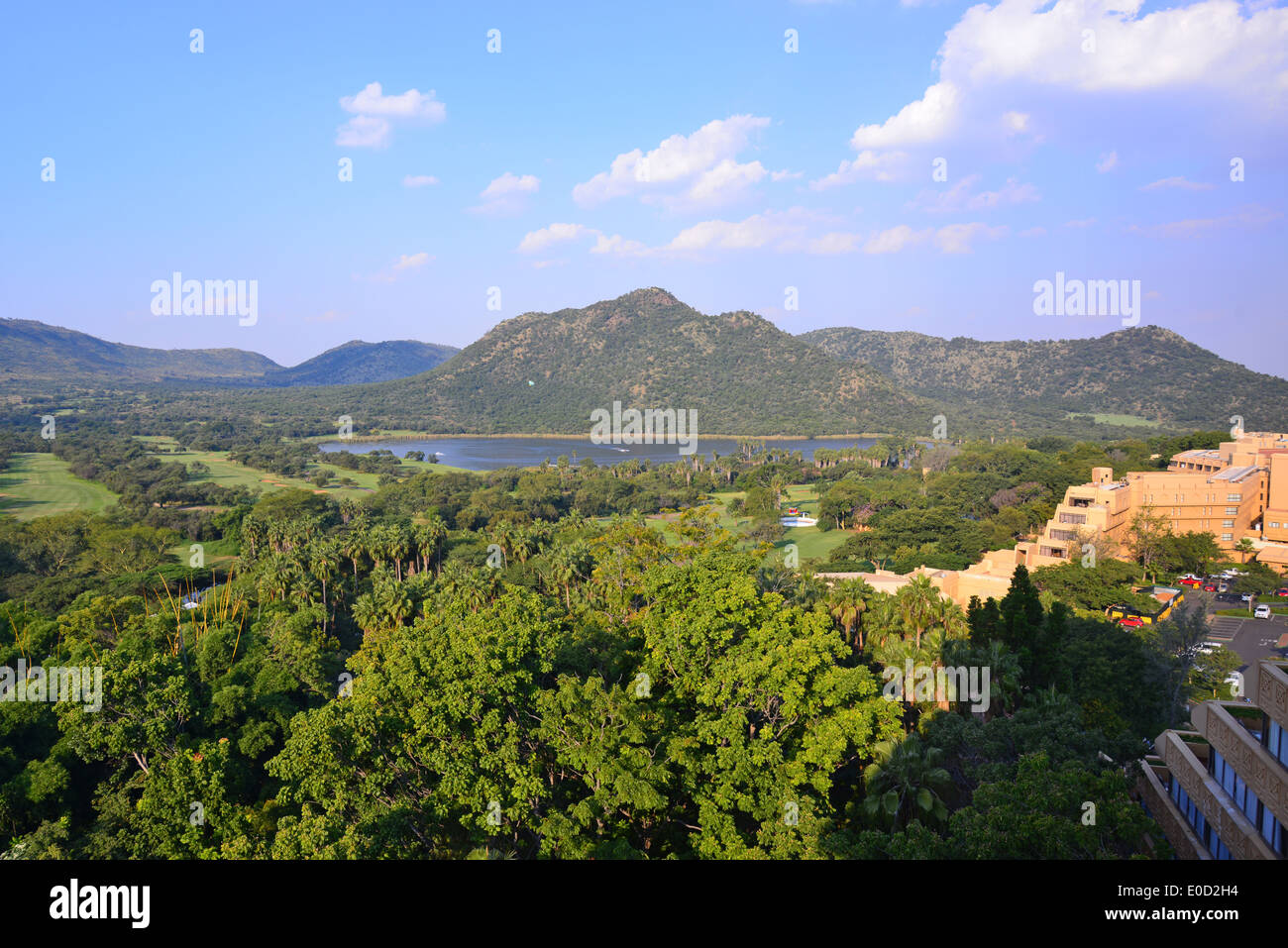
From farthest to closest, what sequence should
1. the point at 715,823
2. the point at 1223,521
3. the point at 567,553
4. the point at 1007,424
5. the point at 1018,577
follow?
the point at 1007,424 → the point at 1223,521 → the point at 567,553 → the point at 1018,577 → the point at 715,823

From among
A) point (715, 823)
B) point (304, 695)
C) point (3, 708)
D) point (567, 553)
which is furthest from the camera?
point (567, 553)

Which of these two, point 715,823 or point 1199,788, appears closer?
point 1199,788

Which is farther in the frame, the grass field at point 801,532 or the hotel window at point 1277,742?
the grass field at point 801,532

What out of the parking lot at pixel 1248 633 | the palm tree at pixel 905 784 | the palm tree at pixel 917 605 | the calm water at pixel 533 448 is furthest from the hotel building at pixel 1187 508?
the calm water at pixel 533 448

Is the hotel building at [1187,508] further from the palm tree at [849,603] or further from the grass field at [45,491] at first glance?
the grass field at [45,491]

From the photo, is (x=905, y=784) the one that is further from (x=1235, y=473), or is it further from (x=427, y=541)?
(x=1235, y=473)

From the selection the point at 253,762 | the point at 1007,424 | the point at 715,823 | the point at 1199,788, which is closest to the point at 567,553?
the point at 253,762

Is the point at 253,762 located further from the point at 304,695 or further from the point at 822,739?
the point at 822,739
